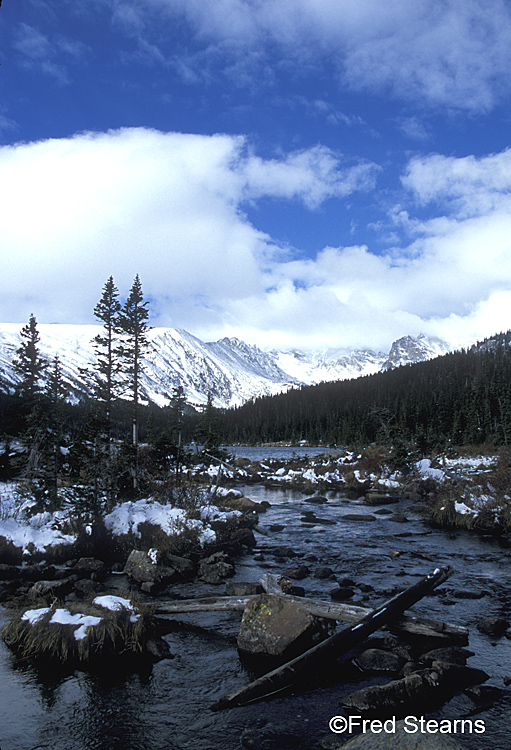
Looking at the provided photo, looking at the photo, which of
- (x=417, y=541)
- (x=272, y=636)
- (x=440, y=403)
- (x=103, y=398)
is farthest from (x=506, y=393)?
(x=272, y=636)

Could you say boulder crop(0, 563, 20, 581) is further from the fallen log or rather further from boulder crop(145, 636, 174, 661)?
the fallen log

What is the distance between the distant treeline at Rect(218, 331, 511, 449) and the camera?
77.3 metres

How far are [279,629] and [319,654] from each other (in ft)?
4.13

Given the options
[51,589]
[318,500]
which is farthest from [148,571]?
[318,500]

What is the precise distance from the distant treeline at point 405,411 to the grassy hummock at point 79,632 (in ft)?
140

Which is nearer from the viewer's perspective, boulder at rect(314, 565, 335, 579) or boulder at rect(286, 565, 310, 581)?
boulder at rect(286, 565, 310, 581)

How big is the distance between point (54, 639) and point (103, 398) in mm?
19257

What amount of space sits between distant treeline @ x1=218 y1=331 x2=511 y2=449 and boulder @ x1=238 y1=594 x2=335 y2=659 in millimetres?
40925

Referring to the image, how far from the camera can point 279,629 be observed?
1066cm

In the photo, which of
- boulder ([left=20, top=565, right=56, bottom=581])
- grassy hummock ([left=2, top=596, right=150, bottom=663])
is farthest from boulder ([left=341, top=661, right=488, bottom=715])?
boulder ([left=20, top=565, right=56, bottom=581])

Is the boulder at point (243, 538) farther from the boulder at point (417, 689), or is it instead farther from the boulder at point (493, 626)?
the boulder at point (417, 689)

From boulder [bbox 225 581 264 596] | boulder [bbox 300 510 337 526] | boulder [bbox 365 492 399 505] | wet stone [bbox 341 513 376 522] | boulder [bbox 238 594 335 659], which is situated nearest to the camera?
boulder [bbox 238 594 335 659]

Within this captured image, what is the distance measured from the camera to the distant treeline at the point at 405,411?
3044 inches

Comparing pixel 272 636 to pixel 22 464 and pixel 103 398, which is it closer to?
pixel 22 464
